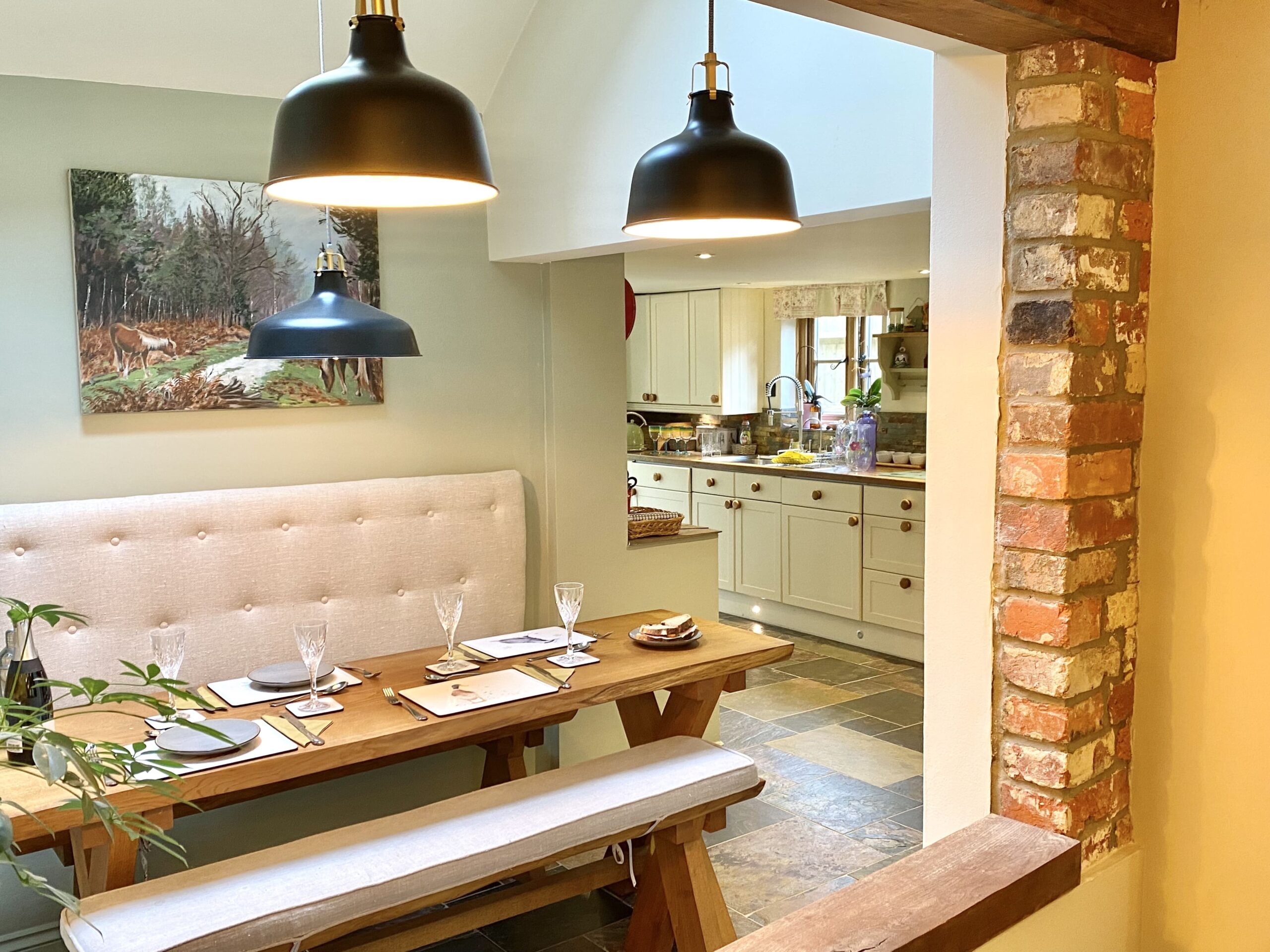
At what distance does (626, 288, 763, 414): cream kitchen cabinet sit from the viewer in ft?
24.2

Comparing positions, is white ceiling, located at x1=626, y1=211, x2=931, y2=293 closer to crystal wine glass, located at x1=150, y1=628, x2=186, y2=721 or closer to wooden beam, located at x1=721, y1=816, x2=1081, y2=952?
crystal wine glass, located at x1=150, y1=628, x2=186, y2=721

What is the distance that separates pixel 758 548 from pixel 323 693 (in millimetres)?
4320

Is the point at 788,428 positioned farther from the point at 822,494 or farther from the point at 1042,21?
the point at 1042,21

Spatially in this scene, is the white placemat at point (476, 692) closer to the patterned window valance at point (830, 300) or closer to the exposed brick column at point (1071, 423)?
the exposed brick column at point (1071, 423)

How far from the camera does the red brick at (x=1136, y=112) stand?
60.2 inches

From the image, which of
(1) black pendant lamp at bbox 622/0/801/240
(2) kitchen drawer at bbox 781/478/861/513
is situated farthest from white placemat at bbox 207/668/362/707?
(2) kitchen drawer at bbox 781/478/861/513

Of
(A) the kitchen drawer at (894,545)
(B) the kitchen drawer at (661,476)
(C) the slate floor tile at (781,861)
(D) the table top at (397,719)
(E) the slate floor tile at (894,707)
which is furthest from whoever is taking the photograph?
(B) the kitchen drawer at (661,476)

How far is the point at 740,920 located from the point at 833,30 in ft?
7.91

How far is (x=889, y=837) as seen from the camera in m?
3.62

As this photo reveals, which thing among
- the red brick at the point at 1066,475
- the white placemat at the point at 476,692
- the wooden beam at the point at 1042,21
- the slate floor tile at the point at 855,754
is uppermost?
the wooden beam at the point at 1042,21

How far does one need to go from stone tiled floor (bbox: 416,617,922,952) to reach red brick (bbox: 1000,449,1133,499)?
1.94 metres

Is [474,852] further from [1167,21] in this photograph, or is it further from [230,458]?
[1167,21]

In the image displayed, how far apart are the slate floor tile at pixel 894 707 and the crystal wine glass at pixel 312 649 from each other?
120 inches

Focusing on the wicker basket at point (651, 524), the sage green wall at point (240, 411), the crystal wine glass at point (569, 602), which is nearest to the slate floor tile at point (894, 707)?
the wicker basket at point (651, 524)
